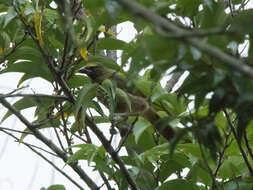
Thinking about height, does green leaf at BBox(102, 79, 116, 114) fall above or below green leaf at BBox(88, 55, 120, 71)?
below

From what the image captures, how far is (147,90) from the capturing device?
2.25 meters

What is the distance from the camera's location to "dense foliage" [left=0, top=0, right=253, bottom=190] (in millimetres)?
1205

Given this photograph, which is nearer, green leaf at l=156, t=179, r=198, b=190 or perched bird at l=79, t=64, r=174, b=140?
green leaf at l=156, t=179, r=198, b=190

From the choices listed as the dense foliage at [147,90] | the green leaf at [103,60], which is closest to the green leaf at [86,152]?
the dense foliage at [147,90]

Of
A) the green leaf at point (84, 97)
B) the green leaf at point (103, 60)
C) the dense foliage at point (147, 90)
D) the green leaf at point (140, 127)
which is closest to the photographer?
the dense foliage at point (147, 90)

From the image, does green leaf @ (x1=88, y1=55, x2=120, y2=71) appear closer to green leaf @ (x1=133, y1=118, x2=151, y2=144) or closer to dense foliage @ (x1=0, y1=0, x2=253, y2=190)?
dense foliage @ (x1=0, y1=0, x2=253, y2=190)

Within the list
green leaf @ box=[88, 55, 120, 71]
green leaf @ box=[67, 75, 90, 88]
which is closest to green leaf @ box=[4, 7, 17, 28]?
green leaf @ box=[88, 55, 120, 71]

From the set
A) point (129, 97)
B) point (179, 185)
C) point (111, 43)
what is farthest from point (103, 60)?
point (179, 185)

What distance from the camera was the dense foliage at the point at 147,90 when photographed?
1.21 m

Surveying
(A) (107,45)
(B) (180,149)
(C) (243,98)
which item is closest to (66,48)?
(A) (107,45)

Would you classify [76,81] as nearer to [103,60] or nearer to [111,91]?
[103,60]

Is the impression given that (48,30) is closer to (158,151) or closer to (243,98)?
(158,151)

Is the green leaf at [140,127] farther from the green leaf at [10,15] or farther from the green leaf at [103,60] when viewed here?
the green leaf at [10,15]

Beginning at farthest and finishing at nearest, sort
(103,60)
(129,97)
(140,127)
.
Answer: (129,97), (103,60), (140,127)
